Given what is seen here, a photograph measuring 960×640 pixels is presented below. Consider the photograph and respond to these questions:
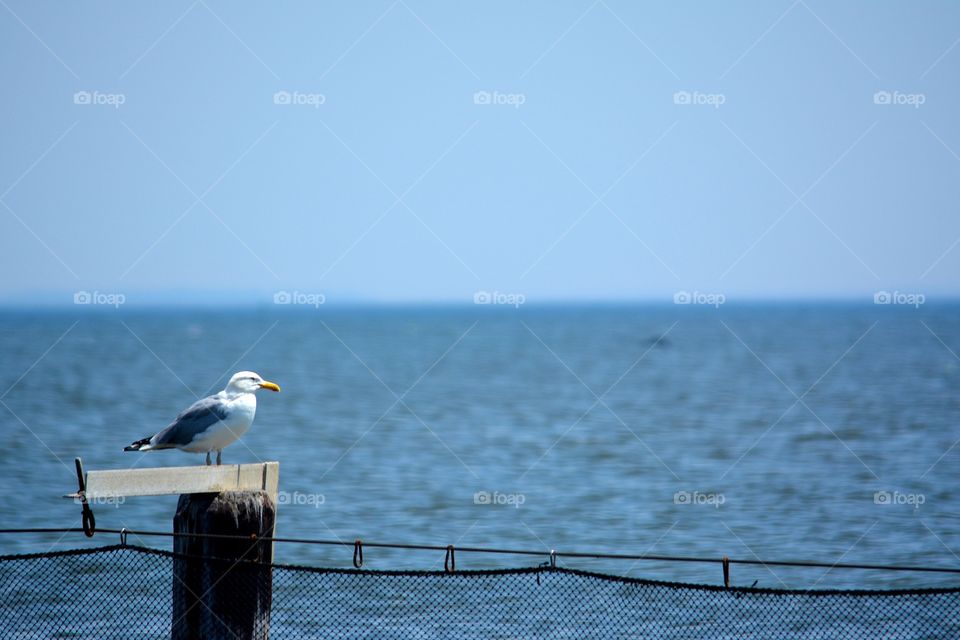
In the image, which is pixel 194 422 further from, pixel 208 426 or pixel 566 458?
pixel 566 458

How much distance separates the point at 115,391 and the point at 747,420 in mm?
23722

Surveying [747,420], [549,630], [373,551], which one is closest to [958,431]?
[747,420]

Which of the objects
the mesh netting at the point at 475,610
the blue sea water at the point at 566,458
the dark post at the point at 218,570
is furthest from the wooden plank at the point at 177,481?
the blue sea water at the point at 566,458

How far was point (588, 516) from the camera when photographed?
62.1 ft

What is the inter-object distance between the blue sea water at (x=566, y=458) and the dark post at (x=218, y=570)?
23.0 feet

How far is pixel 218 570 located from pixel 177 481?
59 centimetres

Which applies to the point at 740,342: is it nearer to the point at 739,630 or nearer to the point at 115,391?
the point at 115,391

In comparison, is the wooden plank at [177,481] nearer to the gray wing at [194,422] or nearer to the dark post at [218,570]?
the dark post at [218,570]

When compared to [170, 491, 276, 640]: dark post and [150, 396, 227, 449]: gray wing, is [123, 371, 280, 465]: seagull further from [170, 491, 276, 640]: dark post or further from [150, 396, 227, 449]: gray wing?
[170, 491, 276, 640]: dark post

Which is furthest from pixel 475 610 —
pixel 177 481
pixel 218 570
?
pixel 177 481

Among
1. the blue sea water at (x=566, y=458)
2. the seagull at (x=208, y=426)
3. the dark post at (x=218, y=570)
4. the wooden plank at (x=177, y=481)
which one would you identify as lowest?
the dark post at (x=218, y=570)

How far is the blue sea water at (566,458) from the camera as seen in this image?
16.8 metres

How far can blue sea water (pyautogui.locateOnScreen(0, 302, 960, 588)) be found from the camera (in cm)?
1675

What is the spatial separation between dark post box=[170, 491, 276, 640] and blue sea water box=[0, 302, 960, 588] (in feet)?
23.0
